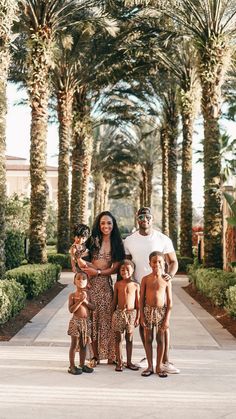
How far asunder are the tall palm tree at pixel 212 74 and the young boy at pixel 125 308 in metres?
9.39

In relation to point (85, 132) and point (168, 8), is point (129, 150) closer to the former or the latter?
point (85, 132)

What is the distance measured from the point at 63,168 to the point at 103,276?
17315mm

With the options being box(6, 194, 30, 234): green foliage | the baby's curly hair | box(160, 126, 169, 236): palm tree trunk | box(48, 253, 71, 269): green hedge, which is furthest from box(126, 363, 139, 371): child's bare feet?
box(6, 194, 30, 234): green foliage

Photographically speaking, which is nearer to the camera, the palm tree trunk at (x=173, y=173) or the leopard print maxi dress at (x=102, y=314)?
the leopard print maxi dress at (x=102, y=314)

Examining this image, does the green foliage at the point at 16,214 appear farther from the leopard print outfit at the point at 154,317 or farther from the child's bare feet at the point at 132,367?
the leopard print outfit at the point at 154,317

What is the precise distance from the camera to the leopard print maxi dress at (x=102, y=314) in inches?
258

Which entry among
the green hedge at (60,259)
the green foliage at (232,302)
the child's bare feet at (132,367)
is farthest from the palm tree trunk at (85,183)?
the child's bare feet at (132,367)

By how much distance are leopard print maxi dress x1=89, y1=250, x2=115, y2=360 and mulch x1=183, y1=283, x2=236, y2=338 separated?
3.36 metres

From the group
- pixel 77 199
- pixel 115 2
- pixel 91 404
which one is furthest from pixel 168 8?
pixel 91 404

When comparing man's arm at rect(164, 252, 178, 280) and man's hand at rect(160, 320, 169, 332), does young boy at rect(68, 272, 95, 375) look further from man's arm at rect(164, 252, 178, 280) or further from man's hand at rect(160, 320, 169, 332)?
man's arm at rect(164, 252, 178, 280)

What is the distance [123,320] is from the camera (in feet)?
20.9

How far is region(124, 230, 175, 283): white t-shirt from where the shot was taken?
21.3ft

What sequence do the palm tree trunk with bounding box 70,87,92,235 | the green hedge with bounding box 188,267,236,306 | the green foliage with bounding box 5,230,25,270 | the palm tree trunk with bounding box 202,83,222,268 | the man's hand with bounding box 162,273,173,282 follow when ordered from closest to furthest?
the man's hand with bounding box 162,273,173,282
the green hedge with bounding box 188,267,236,306
the palm tree trunk with bounding box 202,83,222,268
the green foliage with bounding box 5,230,25,270
the palm tree trunk with bounding box 70,87,92,235

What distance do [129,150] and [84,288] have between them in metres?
46.7
